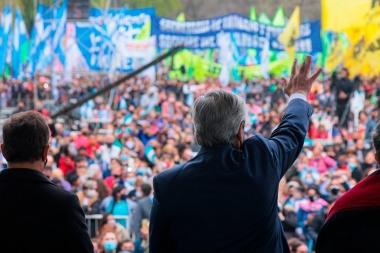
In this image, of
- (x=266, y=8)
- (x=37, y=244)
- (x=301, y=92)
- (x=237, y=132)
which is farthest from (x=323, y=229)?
(x=266, y=8)

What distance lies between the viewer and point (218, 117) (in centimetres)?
327

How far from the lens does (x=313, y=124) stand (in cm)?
1973

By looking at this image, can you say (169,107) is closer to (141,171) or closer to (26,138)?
(141,171)

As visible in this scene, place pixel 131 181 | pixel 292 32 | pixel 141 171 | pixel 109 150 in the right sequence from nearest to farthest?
pixel 131 181 → pixel 141 171 → pixel 109 150 → pixel 292 32

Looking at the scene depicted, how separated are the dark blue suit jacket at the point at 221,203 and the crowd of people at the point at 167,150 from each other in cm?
20

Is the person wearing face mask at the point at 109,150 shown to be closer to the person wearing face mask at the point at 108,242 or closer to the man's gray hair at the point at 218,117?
the person wearing face mask at the point at 108,242

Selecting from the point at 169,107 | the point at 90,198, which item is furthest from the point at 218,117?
the point at 169,107

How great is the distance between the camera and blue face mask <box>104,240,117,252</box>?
29.9 feet

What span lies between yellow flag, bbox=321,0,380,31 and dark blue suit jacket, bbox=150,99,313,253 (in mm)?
17827

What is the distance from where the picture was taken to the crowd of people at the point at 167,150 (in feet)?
34.9

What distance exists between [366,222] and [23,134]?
1.22 meters

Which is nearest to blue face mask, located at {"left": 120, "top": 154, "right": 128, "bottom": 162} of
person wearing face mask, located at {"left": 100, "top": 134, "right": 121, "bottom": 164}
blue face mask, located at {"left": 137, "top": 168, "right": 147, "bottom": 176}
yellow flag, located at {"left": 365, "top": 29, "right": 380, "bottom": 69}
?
person wearing face mask, located at {"left": 100, "top": 134, "right": 121, "bottom": 164}

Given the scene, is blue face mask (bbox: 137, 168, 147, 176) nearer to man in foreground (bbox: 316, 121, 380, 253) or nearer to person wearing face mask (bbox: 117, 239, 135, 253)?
person wearing face mask (bbox: 117, 239, 135, 253)

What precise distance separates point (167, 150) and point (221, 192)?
11.9 m
